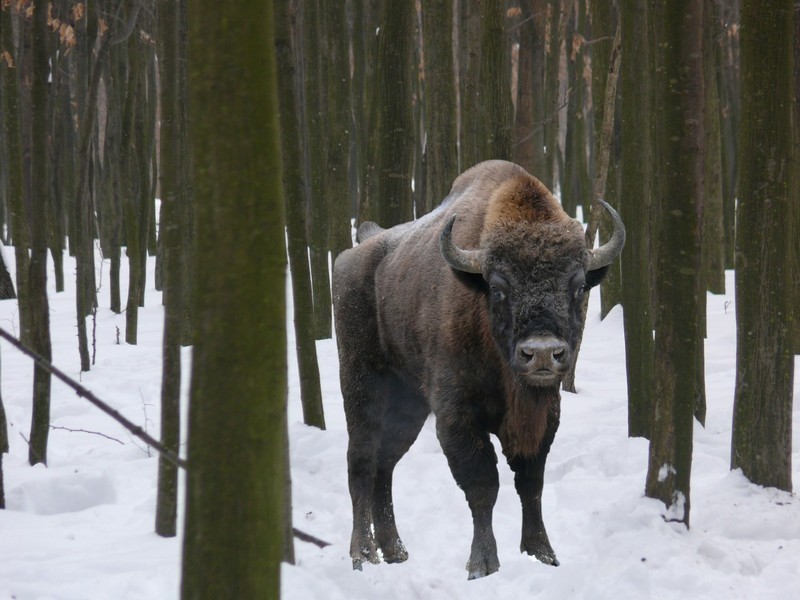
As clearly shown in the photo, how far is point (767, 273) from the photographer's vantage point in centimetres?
609

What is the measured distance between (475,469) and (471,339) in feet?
2.35

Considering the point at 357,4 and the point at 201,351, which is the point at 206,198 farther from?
the point at 357,4

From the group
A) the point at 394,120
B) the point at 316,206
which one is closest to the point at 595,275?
the point at 394,120

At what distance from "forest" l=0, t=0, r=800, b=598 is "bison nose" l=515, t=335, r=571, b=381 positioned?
1.19 metres

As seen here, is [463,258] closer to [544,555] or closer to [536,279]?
[536,279]

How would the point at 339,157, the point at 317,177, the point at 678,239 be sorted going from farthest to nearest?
1. the point at 317,177
2. the point at 339,157
3. the point at 678,239

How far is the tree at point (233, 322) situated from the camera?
216cm

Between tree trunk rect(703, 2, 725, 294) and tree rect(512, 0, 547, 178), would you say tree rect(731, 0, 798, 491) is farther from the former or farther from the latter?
tree trunk rect(703, 2, 725, 294)

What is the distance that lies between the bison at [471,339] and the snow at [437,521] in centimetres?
36

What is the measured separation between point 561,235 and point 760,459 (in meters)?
2.34

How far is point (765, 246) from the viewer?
6.05m

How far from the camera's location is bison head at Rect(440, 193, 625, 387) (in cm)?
449

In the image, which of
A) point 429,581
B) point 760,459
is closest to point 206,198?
point 429,581

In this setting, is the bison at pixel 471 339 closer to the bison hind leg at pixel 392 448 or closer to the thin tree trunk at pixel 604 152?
the bison hind leg at pixel 392 448
